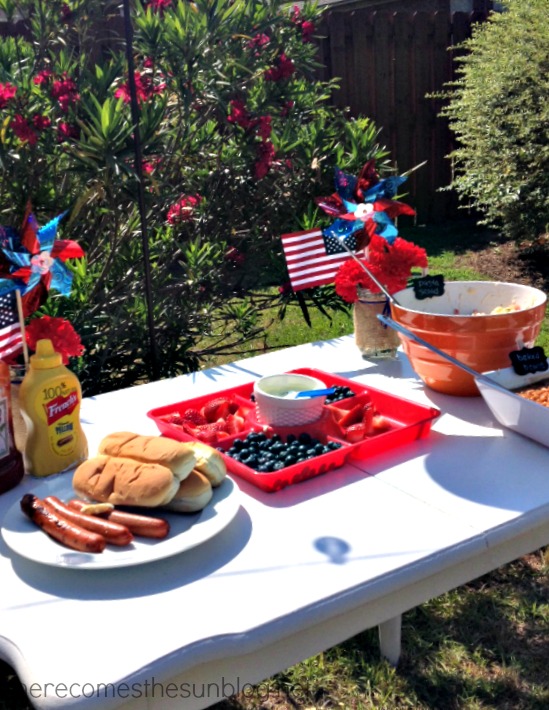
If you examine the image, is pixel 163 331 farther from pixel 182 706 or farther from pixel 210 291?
pixel 182 706

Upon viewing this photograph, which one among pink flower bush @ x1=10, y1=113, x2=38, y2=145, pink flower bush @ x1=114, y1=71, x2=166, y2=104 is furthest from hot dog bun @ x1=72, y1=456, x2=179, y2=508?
pink flower bush @ x1=114, y1=71, x2=166, y2=104

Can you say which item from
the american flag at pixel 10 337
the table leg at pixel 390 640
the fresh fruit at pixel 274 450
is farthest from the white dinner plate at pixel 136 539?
the table leg at pixel 390 640

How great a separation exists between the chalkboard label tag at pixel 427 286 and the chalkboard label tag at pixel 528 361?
41 cm

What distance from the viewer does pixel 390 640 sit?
2082mm

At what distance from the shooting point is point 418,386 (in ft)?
6.61

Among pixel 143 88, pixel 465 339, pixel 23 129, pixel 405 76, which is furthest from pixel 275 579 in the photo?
pixel 405 76

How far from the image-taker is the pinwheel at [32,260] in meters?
1.51

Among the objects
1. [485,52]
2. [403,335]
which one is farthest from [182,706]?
[485,52]

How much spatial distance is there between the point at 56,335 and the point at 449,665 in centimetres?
139

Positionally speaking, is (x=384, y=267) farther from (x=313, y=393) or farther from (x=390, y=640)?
(x=390, y=640)

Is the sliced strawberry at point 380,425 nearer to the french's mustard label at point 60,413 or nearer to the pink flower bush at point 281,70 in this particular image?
the french's mustard label at point 60,413

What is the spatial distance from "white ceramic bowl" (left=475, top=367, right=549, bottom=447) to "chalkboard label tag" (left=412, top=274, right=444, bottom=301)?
0.43m

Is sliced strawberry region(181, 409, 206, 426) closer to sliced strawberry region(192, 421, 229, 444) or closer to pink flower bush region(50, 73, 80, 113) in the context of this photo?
sliced strawberry region(192, 421, 229, 444)

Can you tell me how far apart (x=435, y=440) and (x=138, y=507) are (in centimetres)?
66
